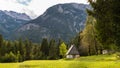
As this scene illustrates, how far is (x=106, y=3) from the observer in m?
29.3

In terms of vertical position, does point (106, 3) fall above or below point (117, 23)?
above

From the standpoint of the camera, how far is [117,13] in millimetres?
28766

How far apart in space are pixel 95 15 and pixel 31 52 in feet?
412

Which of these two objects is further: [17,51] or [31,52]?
[31,52]

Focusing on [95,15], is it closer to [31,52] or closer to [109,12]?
[109,12]

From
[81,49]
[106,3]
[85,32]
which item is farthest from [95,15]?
[81,49]

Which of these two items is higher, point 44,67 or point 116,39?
point 116,39

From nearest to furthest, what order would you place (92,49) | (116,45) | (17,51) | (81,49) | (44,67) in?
(116,45) → (44,67) → (92,49) → (81,49) → (17,51)

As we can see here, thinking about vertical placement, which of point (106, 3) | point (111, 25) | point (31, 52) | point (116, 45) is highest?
point (106, 3)

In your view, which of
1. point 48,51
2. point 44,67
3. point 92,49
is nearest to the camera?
point 44,67

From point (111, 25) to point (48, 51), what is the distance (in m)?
125

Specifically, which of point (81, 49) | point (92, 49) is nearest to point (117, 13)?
point (92, 49)

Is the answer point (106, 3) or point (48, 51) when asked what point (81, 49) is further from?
point (106, 3)

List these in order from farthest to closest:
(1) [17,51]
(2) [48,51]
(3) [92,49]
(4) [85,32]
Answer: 1. (2) [48,51]
2. (1) [17,51]
3. (3) [92,49]
4. (4) [85,32]
